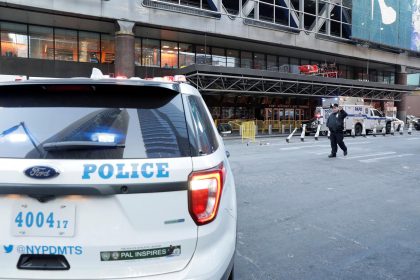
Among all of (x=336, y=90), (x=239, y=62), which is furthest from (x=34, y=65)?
(x=336, y=90)

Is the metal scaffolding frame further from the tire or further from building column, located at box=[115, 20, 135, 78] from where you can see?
Result: the tire

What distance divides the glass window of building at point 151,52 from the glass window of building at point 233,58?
23.2ft

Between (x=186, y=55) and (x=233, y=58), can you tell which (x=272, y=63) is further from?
(x=186, y=55)

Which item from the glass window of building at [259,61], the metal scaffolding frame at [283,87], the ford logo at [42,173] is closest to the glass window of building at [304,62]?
the glass window of building at [259,61]

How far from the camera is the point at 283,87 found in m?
33.1

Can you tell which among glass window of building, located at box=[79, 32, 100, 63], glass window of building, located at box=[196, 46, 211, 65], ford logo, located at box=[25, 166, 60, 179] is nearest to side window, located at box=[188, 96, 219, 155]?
ford logo, located at box=[25, 166, 60, 179]

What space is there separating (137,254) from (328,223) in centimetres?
389

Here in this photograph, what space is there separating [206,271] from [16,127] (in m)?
1.42

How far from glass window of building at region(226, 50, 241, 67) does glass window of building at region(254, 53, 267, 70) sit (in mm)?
2031

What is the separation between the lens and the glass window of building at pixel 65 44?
92.7 feet

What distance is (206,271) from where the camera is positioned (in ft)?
7.28

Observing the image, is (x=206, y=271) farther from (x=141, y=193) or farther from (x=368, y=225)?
(x=368, y=225)

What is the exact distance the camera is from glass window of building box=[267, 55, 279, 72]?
1517 inches

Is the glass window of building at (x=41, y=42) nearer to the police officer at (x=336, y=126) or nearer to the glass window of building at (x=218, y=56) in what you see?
the glass window of building at (x=218, y=56)
